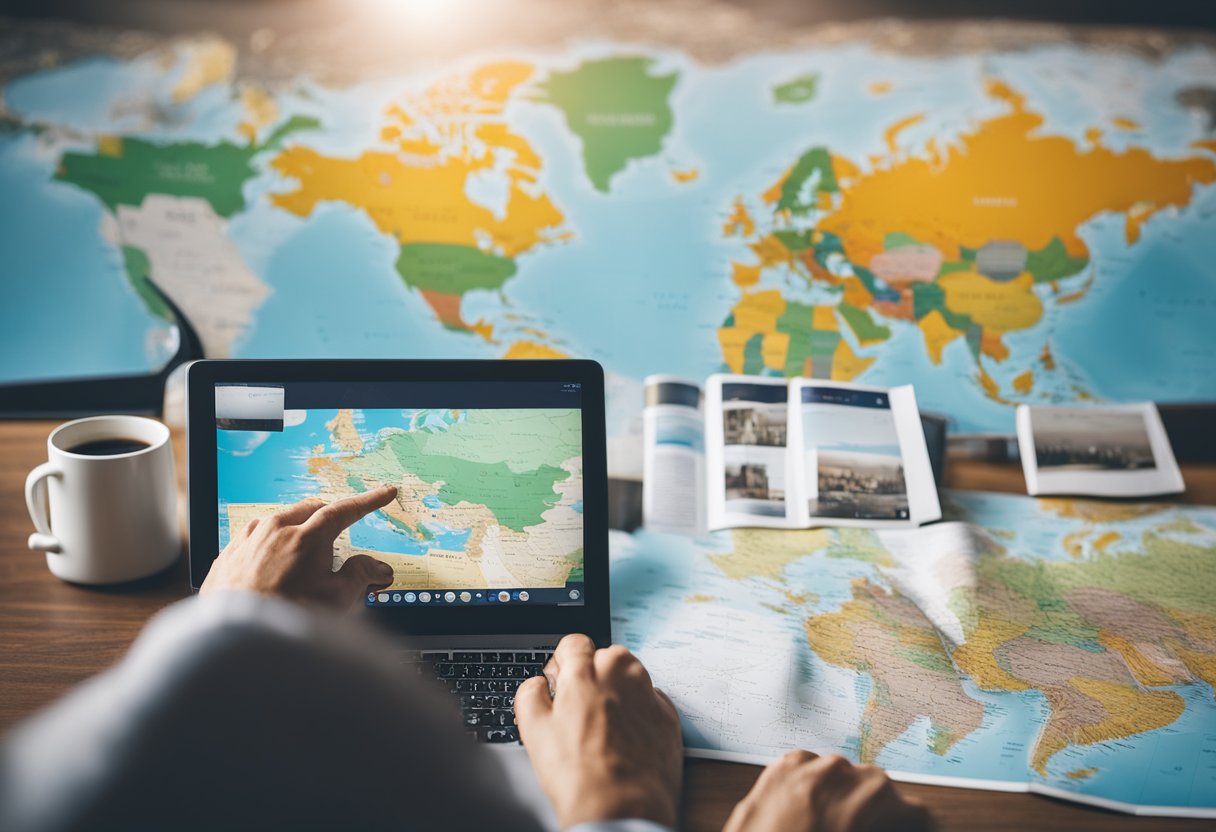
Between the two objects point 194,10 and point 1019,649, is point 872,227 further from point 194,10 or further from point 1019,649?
point 194,10

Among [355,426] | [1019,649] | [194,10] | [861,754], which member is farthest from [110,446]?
[1019,649]

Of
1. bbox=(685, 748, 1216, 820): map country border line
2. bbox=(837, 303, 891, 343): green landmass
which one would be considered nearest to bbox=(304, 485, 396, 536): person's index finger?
bbox=(685, 748, 1216, 820): map country border line

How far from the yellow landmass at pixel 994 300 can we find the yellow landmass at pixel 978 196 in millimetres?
42

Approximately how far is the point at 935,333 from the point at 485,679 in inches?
33.3

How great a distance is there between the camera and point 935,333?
1.31 meters

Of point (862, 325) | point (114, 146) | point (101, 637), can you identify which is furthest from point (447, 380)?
point (114, 146)

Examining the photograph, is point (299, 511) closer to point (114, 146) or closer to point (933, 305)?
point (114, 146)

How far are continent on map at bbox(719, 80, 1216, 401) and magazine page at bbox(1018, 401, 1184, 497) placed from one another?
7 cm

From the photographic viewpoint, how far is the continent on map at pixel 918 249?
4.29 ft

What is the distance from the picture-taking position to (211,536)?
89cm

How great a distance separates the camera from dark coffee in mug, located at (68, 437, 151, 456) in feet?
3.19

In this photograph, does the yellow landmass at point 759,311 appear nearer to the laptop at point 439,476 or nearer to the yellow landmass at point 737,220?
the yellow landmass at point 737,220

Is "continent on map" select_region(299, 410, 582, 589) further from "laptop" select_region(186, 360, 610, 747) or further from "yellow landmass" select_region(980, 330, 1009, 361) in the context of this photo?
Answer: "yellow landmass" select_region(980, 330, 1009, 361)

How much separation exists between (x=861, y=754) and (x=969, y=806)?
0.30 feet
